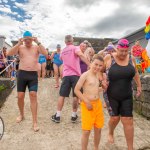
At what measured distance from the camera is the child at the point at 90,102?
3.99 meters

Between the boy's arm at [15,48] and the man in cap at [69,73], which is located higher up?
the boy's arm at [15,48]

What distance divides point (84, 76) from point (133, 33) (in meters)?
13.0

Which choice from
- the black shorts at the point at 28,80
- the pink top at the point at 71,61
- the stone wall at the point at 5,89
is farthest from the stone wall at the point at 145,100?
the stone wall at the point at 5,89

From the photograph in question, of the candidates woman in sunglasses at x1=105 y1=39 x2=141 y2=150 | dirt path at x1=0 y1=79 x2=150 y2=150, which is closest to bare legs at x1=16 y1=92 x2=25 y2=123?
dirt path at x1=0 y1=79 x2=150 y2=150

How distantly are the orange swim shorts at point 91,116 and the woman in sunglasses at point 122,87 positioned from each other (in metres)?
0.38

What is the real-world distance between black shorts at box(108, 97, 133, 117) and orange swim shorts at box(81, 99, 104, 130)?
0.35 m

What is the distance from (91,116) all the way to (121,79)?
0.80 metres

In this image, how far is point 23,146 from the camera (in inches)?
188

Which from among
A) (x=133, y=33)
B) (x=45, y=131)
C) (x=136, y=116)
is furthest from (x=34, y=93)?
(x=133, y=33)

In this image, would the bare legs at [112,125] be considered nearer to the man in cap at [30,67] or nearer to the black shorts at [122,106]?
the black shorts at [122,106]

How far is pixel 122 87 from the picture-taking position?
427cm

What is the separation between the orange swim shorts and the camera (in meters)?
3.98

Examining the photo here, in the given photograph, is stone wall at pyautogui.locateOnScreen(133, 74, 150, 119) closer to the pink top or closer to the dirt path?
the dirt path

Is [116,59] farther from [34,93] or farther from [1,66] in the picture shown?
[1,66]
